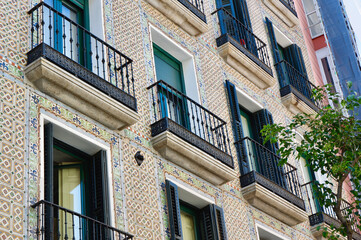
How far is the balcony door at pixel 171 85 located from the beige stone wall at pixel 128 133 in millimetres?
359

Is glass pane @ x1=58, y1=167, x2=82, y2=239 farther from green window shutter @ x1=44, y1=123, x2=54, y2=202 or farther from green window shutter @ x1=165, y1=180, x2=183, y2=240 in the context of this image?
green window shutter @ x1=165, y1=180, x2=183, y2=240

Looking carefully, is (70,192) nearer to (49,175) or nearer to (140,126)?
(49,175)

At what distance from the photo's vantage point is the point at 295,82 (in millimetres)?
18234

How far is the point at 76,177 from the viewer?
10023mm

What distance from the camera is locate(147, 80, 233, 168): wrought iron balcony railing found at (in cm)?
1227

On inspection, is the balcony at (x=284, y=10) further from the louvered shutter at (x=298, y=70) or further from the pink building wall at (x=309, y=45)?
the pink building wall at (x=309, y=45)

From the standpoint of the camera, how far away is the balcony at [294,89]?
17.0m

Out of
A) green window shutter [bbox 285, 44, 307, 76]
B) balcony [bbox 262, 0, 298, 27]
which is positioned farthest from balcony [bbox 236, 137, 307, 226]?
balcony [bbox 262, 0, 298, 27]

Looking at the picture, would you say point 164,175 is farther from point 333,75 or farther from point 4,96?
point 333,75

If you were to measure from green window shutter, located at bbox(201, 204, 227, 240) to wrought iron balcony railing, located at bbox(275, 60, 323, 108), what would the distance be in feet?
19.5

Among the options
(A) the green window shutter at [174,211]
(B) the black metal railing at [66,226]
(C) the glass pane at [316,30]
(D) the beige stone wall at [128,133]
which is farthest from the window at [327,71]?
(B) the black metal railing at [66,226]

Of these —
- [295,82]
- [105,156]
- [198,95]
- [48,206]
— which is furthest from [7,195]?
[295,82]

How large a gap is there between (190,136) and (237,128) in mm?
2567

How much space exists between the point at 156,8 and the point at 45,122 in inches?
180
